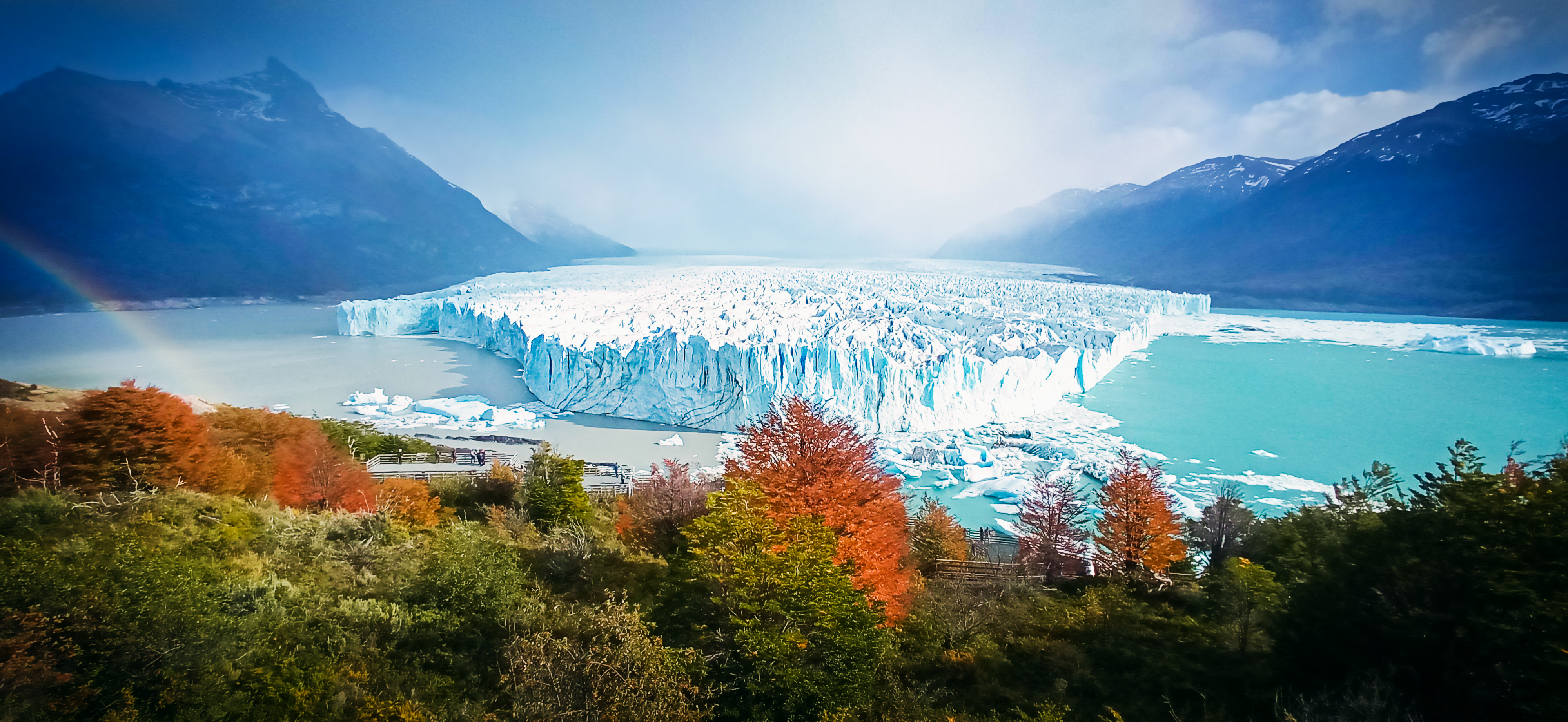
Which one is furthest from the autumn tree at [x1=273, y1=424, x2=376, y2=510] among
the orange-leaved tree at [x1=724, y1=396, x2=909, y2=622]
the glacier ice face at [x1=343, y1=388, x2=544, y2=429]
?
the glacier ice face at [x1=343, y1=388, x2=544, y2=429]

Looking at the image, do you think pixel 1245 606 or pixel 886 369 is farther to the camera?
pixel 886 369

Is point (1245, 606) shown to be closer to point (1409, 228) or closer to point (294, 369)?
point (294, 369)

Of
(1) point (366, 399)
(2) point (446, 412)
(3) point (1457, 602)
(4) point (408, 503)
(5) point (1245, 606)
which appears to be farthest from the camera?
(1) point (366, 399)

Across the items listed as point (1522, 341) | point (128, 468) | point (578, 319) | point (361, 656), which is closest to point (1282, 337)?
point (1522, 341)

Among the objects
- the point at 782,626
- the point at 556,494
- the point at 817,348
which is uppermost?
the point at 817,348

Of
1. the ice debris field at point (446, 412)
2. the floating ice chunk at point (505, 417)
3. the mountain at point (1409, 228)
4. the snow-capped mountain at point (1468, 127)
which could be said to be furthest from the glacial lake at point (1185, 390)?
the snow-capped mountain at point (1468, 127)

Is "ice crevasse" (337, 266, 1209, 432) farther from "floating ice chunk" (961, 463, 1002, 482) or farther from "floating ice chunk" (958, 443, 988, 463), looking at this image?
"floating ice chunk" (961, 463, 1002, 482)

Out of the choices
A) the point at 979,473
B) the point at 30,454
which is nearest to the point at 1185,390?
the point at 979,473
